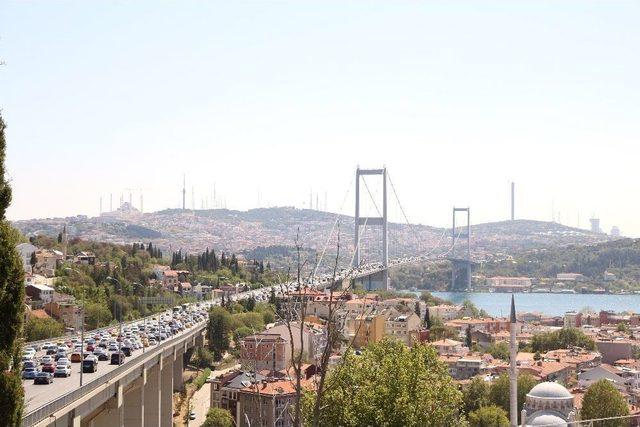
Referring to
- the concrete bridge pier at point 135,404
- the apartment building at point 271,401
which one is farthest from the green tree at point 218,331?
the concrete bridge pier at point 135,404

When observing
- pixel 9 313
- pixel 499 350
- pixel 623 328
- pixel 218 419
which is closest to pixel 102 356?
pixel 218 419

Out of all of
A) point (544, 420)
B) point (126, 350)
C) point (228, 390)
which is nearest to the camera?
point (544, 420)

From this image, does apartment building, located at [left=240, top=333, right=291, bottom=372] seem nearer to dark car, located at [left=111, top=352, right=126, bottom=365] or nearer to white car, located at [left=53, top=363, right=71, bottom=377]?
dark car, located at [left=111, top=352, right=126, bottom=365]

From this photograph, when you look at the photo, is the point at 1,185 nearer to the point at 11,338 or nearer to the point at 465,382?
the point at 11,338

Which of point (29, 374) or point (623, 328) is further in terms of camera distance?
point (623, 328)

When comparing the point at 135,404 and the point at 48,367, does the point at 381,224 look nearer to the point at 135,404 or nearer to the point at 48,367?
the point at 135,404

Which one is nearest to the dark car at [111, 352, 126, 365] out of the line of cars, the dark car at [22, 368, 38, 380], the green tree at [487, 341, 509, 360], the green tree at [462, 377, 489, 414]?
the line of cars
